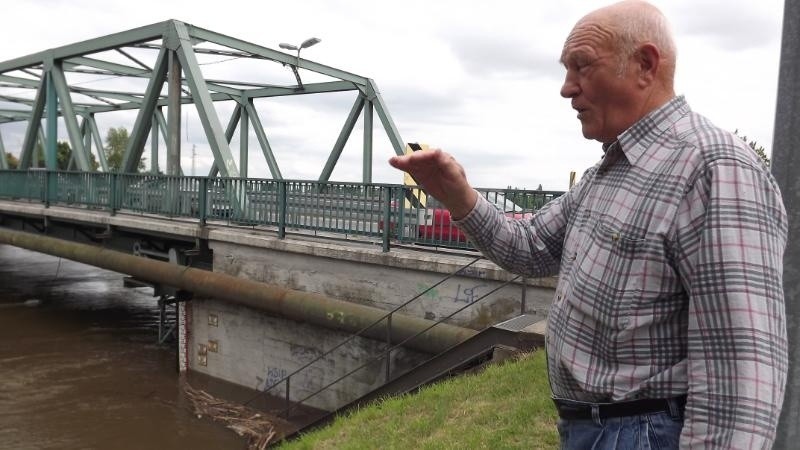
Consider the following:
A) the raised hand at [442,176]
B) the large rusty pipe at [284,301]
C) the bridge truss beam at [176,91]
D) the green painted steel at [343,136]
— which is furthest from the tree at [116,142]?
the raised hand at [442,176]

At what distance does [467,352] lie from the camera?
21.1 ft

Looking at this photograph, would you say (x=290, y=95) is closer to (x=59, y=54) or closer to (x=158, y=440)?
(x=59, y=54)

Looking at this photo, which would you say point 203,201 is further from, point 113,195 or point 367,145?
point 367,145

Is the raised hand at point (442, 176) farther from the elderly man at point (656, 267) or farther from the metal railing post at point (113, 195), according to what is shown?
the metal railing post at point (113, 195)

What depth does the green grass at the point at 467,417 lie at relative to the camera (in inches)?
177

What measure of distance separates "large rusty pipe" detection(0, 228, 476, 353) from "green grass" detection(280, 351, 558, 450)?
159cm

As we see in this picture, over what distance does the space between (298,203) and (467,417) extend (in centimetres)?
581

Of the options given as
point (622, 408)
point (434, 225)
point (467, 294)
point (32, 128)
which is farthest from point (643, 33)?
point (32, 128)

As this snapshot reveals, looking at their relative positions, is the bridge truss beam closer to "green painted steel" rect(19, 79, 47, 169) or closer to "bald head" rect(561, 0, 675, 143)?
"green painted steel" rect(19, 79, 47, 169)

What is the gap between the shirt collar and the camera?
1399 millimetres

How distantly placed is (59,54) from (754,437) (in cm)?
2170

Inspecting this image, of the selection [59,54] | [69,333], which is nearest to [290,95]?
[59,54]

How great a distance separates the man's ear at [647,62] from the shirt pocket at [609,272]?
341 mm

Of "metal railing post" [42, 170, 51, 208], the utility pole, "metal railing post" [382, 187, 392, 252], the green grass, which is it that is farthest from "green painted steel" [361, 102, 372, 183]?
the utility pole
